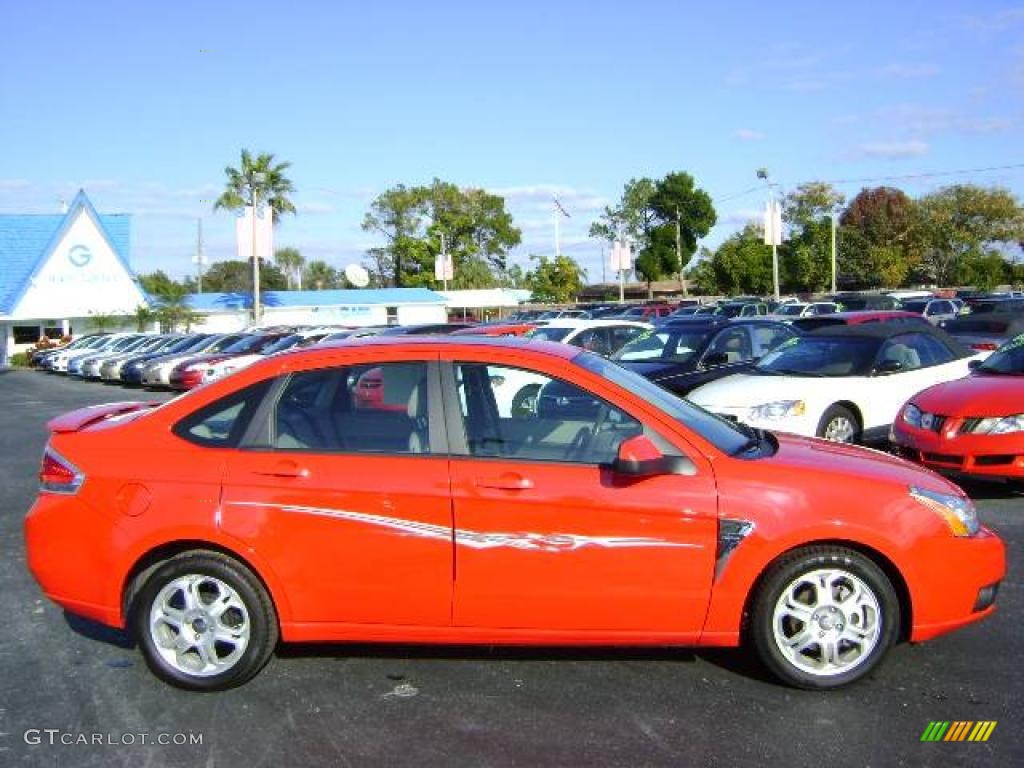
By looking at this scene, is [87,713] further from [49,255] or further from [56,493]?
[49,255]

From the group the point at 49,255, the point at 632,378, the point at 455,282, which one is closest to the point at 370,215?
the point at 455,282

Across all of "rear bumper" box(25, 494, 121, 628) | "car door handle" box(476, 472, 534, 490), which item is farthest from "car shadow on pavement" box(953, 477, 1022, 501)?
"rear bumper" box(25, 494, 121, 628)

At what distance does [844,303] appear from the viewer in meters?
33.5

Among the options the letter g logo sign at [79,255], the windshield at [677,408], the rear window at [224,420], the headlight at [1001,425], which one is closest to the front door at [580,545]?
the windshield at [677,408]

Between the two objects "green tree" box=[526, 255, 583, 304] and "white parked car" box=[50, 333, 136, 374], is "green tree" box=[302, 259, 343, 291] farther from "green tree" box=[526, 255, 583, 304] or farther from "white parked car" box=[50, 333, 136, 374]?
"white parked car" box=[50, 333, 136, 374]

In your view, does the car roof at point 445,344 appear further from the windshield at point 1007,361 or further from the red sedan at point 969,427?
the windshield at point 1007,361

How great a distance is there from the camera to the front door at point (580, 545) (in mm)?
4156

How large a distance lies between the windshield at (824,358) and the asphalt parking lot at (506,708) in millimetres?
5021

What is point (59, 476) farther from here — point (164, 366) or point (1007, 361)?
point (164, 366)

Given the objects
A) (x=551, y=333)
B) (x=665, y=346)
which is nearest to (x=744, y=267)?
(x=551, y=333)

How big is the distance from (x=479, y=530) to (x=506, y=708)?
78cm

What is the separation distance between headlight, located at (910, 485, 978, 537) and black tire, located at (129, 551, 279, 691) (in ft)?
9.85

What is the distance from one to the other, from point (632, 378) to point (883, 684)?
183 centimetres

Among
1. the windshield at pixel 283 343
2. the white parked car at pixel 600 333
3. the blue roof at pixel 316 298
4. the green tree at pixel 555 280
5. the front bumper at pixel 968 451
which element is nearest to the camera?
the front bumper at pixel 968 451
